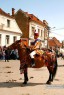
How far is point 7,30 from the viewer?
44531 millimetres

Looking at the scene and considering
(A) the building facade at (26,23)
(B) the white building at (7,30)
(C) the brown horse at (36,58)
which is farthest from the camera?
(A) the building facade at (26,23)

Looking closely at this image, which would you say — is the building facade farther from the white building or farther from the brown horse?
the brown horse

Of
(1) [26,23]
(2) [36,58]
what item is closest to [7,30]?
(1) [26,23]

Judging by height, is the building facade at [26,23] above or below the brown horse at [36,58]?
above

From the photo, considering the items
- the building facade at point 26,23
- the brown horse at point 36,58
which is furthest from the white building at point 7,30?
the brown horse at point 36,58

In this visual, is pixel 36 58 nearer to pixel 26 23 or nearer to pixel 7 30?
pixel 7 30

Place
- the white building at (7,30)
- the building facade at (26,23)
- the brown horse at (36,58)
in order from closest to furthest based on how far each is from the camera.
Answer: the brown horse at (36,58) < the white building at (7,30) < the building facade at (26,23)

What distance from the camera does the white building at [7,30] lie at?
4309 centimetres

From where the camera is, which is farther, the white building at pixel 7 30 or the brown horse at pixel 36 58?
the white building at pixel 7 30

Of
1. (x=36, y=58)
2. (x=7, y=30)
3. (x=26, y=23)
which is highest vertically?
(x=26, y=23)

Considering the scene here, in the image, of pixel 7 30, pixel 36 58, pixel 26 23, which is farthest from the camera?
pixel 26 23

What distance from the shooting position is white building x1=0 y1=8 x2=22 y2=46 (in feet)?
141

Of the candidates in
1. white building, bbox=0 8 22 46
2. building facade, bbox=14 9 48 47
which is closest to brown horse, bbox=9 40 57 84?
white building, bbox=0 8 22 46

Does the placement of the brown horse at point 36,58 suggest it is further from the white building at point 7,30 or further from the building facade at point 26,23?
the building facade at point 26,23
